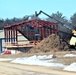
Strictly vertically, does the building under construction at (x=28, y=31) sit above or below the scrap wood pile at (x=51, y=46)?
above

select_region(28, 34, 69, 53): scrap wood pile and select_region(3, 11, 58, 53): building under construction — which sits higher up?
select_region(3, 11, 58, 53): building under construction

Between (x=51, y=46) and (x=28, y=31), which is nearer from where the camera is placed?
(x=51, y=46)

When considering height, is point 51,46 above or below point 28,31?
below

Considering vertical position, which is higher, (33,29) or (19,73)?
(33,29)

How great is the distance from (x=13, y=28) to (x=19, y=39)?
374cm

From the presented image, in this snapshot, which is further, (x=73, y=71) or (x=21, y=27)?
(x=21, y=27)

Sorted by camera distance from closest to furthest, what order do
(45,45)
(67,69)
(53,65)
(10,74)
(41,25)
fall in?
(10,74) → (67,69) → (53,65) → (45,45) → (41,25)

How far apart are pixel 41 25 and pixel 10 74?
4488cm

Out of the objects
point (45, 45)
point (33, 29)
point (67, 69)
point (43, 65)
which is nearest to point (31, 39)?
point (33, 29)

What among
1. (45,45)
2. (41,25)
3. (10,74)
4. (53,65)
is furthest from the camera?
(41,25)

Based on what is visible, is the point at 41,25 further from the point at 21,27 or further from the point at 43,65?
the point at 43,65

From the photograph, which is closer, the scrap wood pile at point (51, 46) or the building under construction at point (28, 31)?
the scrap wood pile at point (51, 46)

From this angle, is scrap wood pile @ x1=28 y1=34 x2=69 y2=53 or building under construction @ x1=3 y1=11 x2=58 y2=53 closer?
scrap wood pile @ x1=28 y1=34 x2=69 y2=53

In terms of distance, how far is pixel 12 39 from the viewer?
2603 inches
